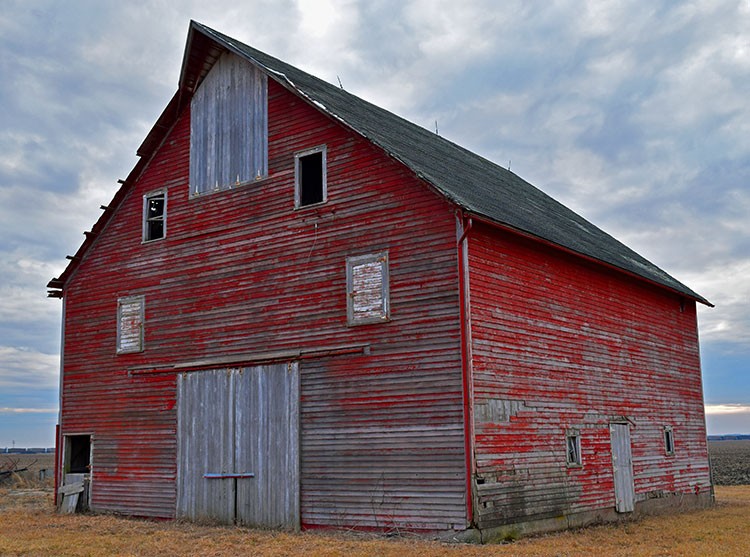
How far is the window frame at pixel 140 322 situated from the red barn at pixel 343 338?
6cm

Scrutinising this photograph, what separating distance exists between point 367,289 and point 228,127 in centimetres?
626

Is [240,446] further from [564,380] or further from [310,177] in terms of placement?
[564,380]

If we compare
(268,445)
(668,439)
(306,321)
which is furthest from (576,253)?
(268,445)

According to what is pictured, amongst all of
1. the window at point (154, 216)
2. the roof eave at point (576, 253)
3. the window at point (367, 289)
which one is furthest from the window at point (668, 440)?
the window at point (154, 216)

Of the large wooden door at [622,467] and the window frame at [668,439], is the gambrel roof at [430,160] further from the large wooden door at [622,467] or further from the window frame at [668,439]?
the large wooden door at [622,467]

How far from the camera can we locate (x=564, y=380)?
1914cm

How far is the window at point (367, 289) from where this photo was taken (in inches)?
684

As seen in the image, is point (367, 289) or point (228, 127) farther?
point (228, 127)

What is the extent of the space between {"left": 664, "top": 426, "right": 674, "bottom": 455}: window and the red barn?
7 cm

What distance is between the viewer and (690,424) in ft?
83.1

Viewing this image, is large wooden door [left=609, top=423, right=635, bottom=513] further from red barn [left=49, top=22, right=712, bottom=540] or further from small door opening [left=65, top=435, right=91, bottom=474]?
small door opening [left=65, top=435, right=91, bottom=474]

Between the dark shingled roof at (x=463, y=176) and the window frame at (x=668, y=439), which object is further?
the window frame at (x=668, y=439)

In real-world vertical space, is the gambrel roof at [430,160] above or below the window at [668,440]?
above

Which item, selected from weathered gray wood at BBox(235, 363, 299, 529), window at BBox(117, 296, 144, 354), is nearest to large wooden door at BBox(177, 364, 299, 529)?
weathered gray wood at BBox(235, 363, 299, 529)
